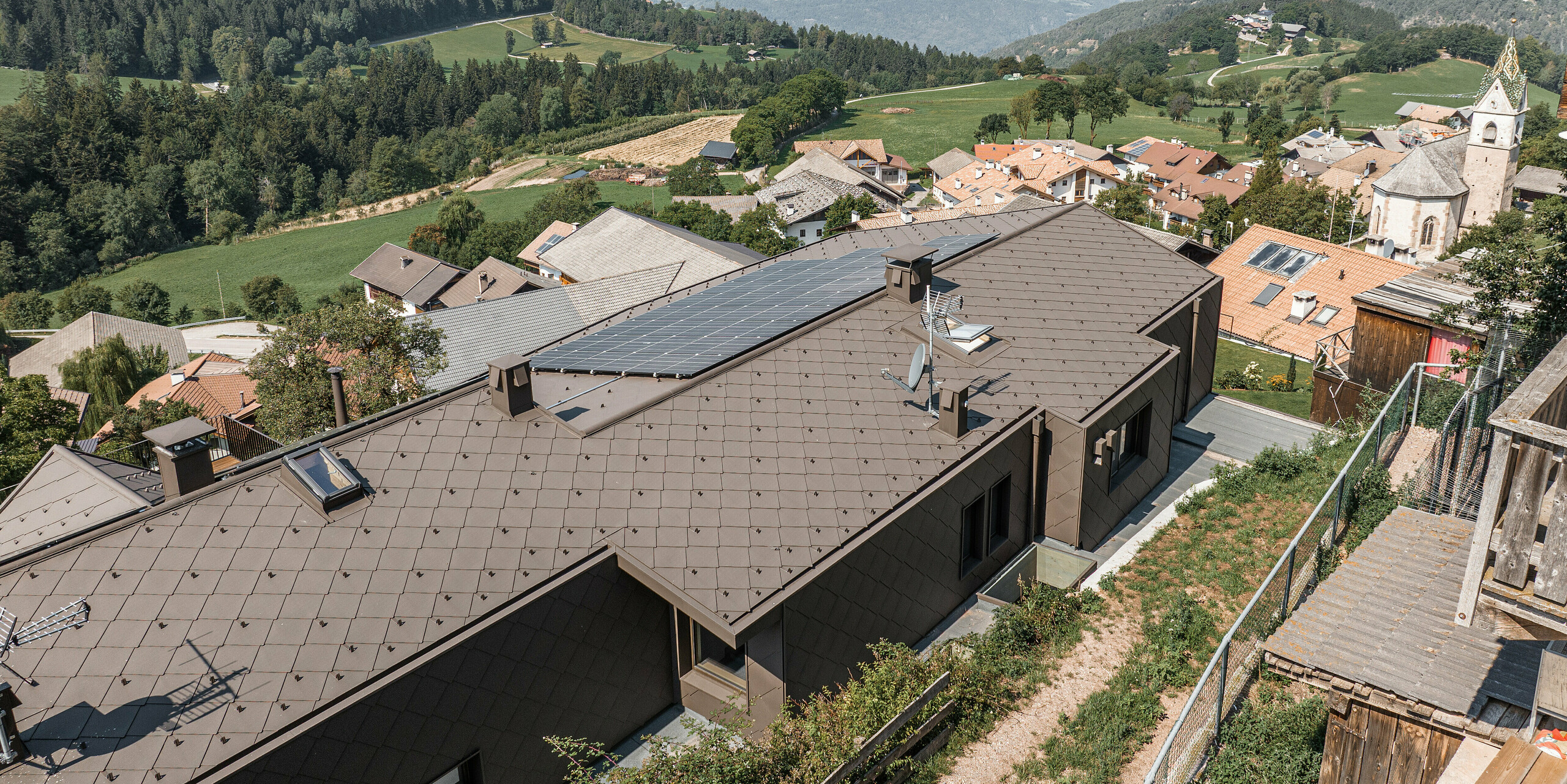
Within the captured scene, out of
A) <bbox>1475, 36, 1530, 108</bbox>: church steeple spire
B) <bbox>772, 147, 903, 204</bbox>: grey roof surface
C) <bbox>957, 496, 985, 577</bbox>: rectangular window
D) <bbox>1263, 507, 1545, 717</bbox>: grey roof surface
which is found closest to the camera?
<bbox>1263, 507, 1545, 717</bbox>: grey roof surface

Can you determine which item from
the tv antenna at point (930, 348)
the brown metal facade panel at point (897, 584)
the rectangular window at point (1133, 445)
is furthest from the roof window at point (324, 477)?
the rectangular window at point (1133, 445)

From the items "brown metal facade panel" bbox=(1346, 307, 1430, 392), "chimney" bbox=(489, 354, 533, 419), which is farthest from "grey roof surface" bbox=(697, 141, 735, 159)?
"chimney" bbox=(489, 354, 533, 419)

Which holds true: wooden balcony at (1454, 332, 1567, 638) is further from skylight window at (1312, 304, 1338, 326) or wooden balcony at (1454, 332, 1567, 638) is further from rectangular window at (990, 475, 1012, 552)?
skylight window at (1312, 304, 1338, 326)

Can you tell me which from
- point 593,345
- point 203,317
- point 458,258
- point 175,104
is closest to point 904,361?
point 593,345

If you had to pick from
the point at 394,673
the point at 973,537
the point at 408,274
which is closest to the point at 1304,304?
the point at 973,537

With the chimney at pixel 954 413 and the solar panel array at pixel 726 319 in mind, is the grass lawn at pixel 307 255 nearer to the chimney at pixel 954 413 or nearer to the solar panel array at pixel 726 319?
the solar panel array at pixel 726 319

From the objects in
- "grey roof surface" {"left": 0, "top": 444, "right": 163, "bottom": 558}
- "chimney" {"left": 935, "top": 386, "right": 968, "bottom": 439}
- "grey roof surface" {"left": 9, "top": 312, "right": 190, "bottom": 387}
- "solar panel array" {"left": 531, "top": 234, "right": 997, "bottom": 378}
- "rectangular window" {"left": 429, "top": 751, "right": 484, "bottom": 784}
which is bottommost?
"grey roof surface" {"left": 9, "top": 312, "right": 190, "bottom": 387}

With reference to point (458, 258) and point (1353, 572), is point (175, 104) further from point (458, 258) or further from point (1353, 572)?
point (1353, 572)
